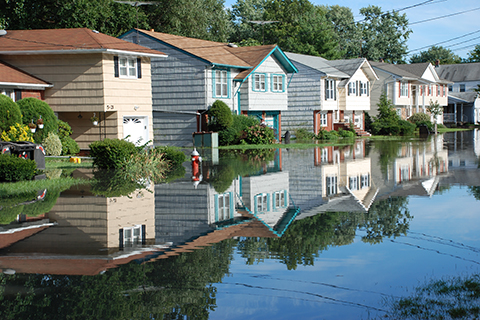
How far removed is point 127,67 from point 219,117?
747 centimetres

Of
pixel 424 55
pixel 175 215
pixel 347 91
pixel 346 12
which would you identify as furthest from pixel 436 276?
pixel 424 55

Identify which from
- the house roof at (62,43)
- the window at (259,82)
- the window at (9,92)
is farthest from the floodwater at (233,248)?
the window at (259,82)

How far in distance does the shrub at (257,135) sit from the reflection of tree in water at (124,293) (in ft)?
99.4

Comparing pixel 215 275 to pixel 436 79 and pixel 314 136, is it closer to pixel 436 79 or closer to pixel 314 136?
pixel 314 136

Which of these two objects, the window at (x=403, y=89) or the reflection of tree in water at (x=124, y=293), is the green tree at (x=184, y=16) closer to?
the window at (x=403, y=89)

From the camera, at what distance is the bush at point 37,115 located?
2611cm

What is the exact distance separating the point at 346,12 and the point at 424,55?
1198 inches

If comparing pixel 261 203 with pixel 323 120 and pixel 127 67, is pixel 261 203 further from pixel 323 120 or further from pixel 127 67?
pixel 323 120

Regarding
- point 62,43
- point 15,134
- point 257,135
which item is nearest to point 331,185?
point 15,134

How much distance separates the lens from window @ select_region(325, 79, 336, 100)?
168 ft

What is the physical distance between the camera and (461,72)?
97125mm

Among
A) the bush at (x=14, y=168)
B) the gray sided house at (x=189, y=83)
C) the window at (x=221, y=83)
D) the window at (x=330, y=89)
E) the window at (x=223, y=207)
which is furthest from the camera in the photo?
the window at (x=330, y=89)

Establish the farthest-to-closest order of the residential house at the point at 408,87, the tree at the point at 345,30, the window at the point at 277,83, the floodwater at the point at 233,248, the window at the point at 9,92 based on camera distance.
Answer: the tree at the point at 345,30
the residential house at the point at 408,87
the window at the point at 277,83
the window at the point at 9,92
the floodwater at the point at 233,248

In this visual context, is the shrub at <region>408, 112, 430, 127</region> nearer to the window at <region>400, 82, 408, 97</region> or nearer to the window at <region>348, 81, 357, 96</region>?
the window at <region>400, 82, 408, 97</region>
